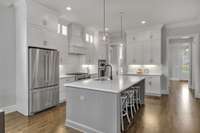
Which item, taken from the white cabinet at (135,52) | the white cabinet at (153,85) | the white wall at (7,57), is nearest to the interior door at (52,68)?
the white wall at (7,57)

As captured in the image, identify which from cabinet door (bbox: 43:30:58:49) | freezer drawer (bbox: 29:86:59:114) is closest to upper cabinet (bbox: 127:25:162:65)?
cabinet door (bbox: 43:30:58:49)

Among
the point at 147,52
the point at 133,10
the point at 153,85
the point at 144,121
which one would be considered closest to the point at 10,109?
the point at 144,121

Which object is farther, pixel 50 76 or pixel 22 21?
pixel 50 76

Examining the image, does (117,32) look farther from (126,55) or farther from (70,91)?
(70,91)

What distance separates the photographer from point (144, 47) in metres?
6.50

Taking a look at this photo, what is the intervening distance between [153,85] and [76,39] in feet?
12.8

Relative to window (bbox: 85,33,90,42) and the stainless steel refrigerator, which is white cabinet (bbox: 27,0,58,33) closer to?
the stainless steel refrigerator

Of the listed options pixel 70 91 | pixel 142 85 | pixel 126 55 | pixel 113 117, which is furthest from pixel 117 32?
pixel 113 117

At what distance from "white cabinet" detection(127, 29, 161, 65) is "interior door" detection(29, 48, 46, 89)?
4.33 metres

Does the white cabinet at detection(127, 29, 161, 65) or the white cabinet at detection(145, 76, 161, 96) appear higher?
the white cabinet at detection(127, 29, 161, 65)

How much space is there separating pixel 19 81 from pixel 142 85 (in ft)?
13.2

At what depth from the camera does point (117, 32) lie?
302 inches

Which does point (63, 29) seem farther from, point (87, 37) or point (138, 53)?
point (138, 53)

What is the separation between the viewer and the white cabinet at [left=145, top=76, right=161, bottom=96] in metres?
5.95
